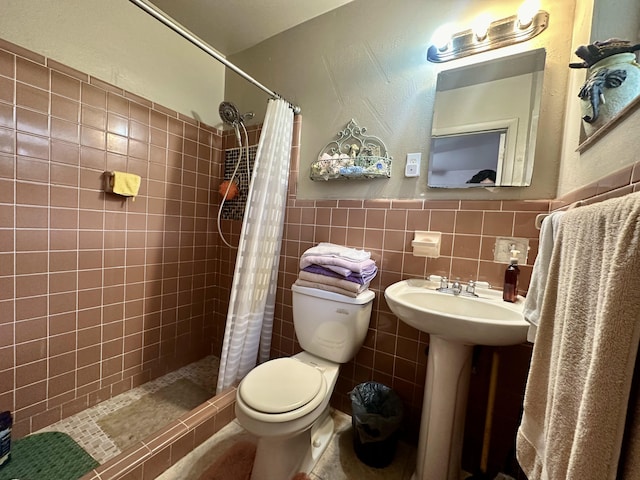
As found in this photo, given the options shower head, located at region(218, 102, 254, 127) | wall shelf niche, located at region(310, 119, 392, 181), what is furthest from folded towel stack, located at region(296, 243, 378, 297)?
shower head, located at region(218, 102, 254, 127)

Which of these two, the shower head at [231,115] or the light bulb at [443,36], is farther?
the shower head at [231,115]

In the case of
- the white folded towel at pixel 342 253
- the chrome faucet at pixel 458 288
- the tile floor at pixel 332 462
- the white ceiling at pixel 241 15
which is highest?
the white ceiling at pixel 241 15

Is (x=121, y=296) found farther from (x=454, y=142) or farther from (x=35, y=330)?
(x=454, y=142)

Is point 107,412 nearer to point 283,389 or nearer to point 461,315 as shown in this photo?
point 283,389

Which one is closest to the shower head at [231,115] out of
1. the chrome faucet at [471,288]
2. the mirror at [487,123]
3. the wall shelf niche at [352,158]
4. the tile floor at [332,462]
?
the wall shelf niche at [352,158]

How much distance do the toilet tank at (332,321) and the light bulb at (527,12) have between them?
1350 mm

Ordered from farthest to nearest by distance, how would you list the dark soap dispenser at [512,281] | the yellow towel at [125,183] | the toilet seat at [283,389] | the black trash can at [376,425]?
1. the yellow towel at [125,183]
2. the black trash can at [376,425]
3. the dark soap dispenser at [512,281]
4. the toilet seat at [283,389]

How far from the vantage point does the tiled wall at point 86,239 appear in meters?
1.17

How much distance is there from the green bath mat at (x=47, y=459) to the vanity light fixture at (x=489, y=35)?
247cm

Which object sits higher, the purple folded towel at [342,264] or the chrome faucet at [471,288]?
the purple folded towel at [342,264]

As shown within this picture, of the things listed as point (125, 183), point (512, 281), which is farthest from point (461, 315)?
point (125, 183)

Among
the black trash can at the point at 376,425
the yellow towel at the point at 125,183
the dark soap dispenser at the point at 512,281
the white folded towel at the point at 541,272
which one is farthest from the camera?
the yellow towel at the point at 125,183

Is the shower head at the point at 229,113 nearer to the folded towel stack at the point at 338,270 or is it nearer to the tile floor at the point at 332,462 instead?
the folded towel stack at the point at 338,270

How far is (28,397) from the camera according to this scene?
124 centimetres
